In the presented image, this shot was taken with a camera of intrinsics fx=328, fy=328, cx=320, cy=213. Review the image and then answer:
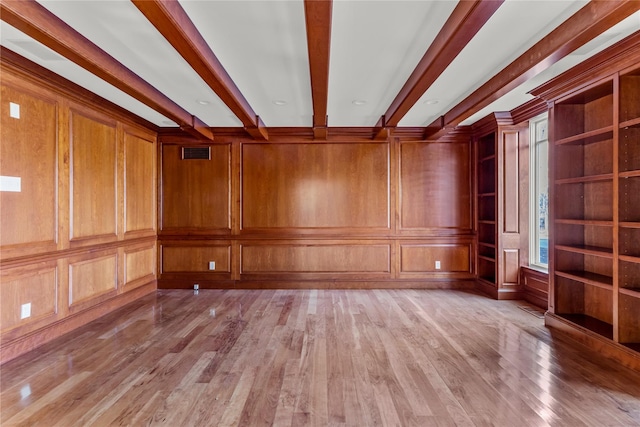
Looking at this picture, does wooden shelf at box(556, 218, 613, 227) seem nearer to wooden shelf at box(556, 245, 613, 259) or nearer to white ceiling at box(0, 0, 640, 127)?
wooden shelf at box(556, 245, 613, 259)

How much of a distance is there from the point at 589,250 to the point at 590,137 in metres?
1.09

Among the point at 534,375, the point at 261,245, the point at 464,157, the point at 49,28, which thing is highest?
the point at 49,28

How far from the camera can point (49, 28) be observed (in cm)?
210

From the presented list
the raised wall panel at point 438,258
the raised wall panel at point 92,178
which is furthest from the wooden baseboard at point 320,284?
the raised wall panel at point 92,178

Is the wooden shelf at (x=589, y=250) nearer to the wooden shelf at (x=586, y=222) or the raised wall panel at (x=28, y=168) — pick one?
the wooden shelf at (x=586, y=222)

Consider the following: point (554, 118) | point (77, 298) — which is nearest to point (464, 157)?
point (554, 118)

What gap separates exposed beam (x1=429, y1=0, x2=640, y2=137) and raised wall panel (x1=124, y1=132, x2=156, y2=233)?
440 centimetres

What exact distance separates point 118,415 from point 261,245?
3366 mm

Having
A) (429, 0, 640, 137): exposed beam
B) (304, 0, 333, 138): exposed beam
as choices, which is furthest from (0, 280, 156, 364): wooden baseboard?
(429, 0, 640, 137): exposed beam

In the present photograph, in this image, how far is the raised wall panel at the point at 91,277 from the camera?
3.46 m

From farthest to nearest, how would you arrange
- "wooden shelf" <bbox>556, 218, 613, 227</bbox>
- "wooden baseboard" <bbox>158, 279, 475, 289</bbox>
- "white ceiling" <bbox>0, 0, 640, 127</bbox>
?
1. "wooden baseboard" <bbox>158, 279, 475, 289</bbox>
2. "wooden shelf" <bbox>556, 218, 613, 227</bbox>
3. "white ceiling" <bbox>0, 0, 640, 127</bbox>

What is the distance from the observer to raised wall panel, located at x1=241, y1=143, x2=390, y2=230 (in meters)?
5.24

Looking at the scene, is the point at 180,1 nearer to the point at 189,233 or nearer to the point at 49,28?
the point at 49,28

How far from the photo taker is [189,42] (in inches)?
86.2
